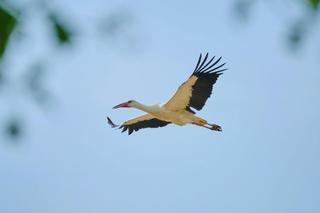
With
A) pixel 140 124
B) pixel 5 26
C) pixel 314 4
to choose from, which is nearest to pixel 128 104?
pixel 140 124

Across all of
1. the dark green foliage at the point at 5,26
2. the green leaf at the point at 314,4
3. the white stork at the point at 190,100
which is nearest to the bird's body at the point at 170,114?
the white stork at the point at 190,100

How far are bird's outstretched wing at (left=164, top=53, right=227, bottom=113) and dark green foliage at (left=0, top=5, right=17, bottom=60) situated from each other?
13.0 metres

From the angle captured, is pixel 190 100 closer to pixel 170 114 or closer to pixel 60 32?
pixel 170 114

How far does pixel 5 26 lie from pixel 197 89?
13182 millimetres

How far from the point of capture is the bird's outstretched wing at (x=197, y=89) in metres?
14.2

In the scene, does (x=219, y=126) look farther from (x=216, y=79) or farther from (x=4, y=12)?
(x=4, y=12)

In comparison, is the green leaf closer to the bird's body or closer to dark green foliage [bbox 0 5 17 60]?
dark green foliage [bbox 0 5 17 60]

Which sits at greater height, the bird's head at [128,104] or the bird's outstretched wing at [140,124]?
the bird's head at [128,104]

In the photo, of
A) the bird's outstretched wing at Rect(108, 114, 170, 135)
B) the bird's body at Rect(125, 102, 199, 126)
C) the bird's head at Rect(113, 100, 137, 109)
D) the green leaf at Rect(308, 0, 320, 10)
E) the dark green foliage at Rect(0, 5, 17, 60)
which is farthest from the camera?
the bird's outstretched wing at Rect(108, 114, 170, 135)

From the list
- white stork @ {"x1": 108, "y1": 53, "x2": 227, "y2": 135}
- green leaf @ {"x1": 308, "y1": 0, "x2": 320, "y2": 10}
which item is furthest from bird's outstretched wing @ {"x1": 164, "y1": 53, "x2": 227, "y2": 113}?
green leaf @ {"x1": 308, "y1": 0, "x2": 320, "y2": 10}

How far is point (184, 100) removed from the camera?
14.4m

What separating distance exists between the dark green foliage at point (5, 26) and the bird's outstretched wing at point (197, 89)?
42.7 feet

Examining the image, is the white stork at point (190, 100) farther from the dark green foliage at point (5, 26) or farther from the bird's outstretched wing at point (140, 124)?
the dark green foliage at point (5, 26)

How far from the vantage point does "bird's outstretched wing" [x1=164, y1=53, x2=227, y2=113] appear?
46.7ft
